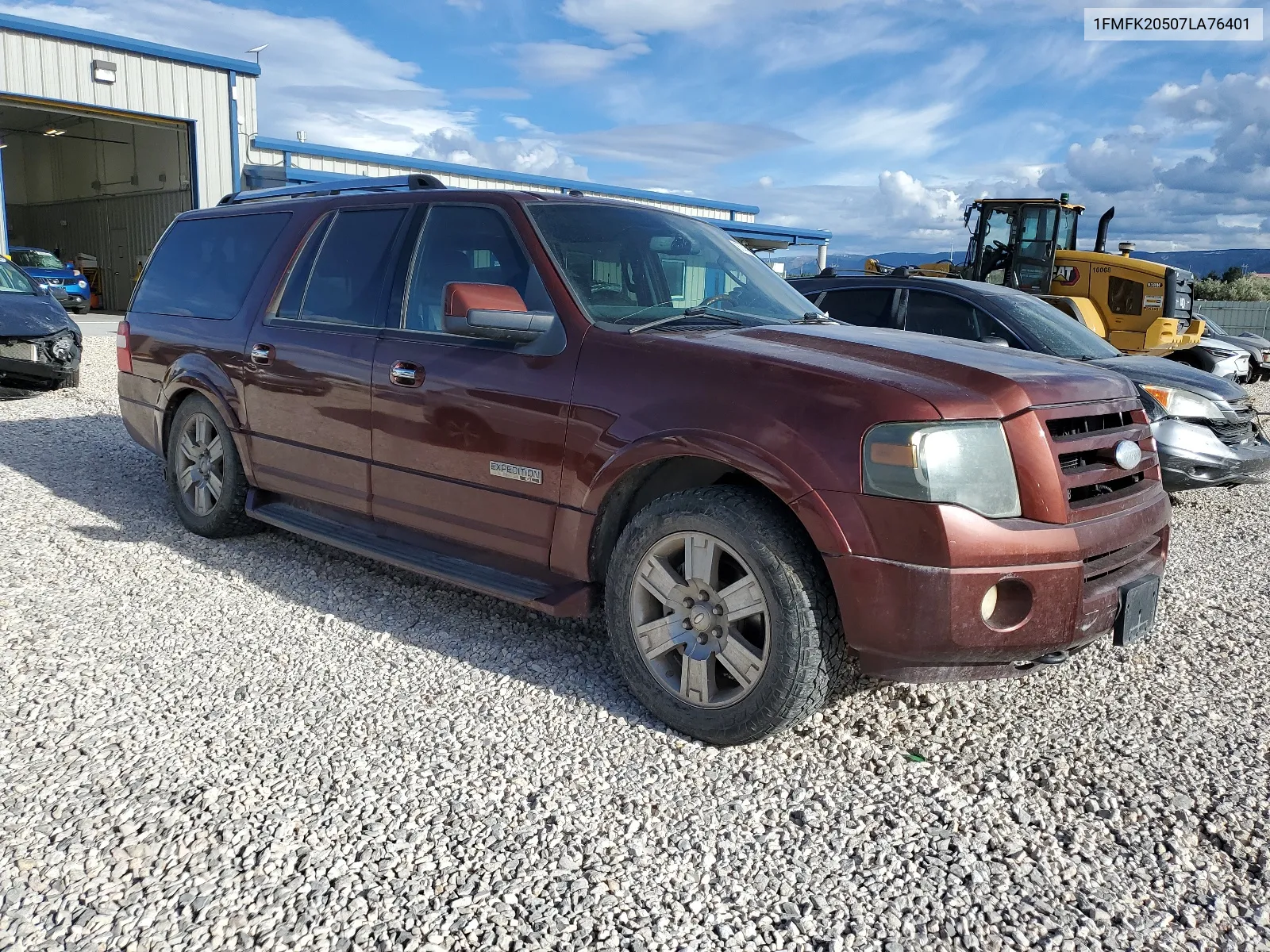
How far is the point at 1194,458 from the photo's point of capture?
6363 millimetres

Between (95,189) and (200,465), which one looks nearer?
(200,465)

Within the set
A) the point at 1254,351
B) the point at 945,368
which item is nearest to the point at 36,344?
the point at 945,368

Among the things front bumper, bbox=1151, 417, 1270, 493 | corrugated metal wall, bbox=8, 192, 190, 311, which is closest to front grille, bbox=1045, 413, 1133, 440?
front bumper, bbox=1151, 417, 1270, 493

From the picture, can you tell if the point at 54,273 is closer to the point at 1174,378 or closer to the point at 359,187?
the point at 359,187

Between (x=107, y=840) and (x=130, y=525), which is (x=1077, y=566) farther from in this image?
(x=130, y=525)

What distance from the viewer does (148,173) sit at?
101 feet

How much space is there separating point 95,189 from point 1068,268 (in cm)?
3274

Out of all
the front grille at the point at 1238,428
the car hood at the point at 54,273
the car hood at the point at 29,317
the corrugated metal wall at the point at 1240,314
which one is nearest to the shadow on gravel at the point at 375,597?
the car hood at the point at 29,317

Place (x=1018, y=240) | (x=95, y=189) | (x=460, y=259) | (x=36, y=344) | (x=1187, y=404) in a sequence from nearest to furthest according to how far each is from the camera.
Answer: (x=460, y=259) → (x=1187, y=404) → (x=36, y=344) → (x=1018, y=240) → (x=95, y=189)

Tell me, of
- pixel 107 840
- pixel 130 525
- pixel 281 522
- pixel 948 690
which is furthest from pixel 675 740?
pixel 130 525

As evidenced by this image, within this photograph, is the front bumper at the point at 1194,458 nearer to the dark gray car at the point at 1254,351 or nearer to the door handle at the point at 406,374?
the door handle at the point at 406,374

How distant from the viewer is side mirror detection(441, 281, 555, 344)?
3516 millimetres

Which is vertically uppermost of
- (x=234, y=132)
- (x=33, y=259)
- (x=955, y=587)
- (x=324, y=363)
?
(x=234, y=132)

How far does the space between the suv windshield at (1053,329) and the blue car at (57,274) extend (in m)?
25.1
